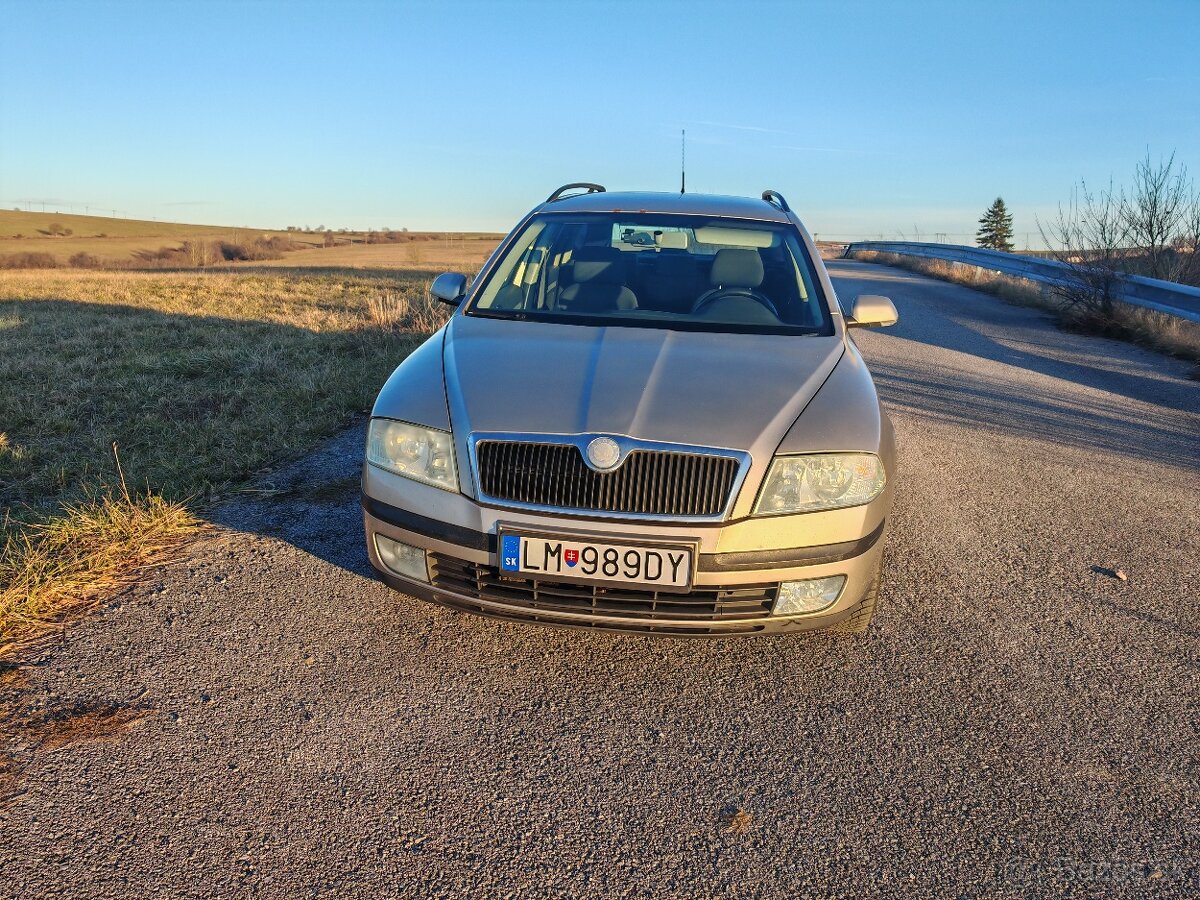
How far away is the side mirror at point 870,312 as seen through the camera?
13.0 feet

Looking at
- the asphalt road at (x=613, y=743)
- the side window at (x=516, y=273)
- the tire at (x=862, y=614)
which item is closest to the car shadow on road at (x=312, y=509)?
the asphalt road at (x=613, y=743)

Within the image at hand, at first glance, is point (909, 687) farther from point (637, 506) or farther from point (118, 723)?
point (118, 723)

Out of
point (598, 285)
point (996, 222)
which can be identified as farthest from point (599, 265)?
point (996, 222)

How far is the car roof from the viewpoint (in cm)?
439

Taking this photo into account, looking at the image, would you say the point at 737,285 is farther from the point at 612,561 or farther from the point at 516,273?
the point at 612,561

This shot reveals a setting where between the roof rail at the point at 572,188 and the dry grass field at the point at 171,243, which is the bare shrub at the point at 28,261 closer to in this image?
the dry grass field at the point at 171,243

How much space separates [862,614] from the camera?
291cm

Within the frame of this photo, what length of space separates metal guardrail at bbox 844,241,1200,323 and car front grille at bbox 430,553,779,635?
29.5ft

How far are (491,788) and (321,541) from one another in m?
1.88

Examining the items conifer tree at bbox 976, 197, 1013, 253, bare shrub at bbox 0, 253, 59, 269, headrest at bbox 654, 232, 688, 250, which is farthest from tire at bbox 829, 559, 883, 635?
conifer tree at bbox 976, 197, 1013, 253

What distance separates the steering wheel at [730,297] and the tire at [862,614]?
4.62 ft

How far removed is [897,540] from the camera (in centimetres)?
395

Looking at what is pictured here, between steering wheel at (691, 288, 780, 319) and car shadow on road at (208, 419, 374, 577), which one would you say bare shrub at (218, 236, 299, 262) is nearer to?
car shadow on road at (208, 419, 374, 577)

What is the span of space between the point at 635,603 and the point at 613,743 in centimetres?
42
